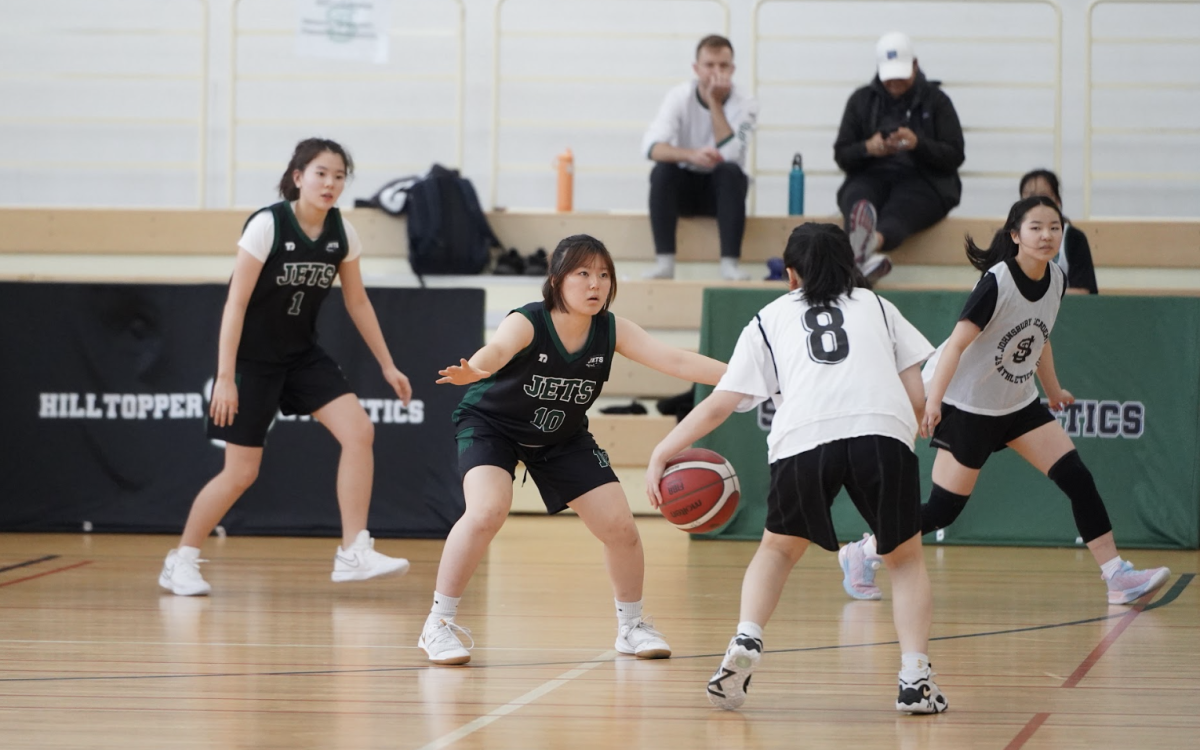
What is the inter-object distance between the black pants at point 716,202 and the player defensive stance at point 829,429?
506cm

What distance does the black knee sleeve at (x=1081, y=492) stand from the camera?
17.4ft

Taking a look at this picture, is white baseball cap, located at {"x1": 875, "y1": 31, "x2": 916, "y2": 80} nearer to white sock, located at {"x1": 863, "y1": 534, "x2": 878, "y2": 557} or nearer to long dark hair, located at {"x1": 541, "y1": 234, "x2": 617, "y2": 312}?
white sock, located at {"x1": 863, "y1": 534, "x2": 878, "y2": 557}

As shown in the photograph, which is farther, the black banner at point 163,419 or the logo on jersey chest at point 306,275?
the black banner at point 163,419

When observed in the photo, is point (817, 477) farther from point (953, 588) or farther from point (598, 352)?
point (953, 588)

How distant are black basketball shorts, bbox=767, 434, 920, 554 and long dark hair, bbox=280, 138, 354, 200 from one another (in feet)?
8.75

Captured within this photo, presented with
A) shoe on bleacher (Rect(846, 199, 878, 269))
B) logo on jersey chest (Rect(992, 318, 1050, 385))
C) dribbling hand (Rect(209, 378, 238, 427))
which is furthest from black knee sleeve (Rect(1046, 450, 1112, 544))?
dribbling hand (Rect(209, 378, 238, 427))

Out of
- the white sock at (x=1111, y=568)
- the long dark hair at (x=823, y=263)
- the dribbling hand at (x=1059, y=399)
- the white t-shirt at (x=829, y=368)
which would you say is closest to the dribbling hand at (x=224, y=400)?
the white t-shirt at (x=829, y=368)

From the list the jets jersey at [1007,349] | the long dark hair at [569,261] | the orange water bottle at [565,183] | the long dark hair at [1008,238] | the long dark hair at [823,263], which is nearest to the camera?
the long dark hair at [823,263]

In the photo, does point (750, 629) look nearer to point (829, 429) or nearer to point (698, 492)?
point (829, 429)

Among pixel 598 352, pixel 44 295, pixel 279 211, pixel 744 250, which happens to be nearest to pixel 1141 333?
pixel 744 250

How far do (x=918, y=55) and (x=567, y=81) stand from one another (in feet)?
9.02

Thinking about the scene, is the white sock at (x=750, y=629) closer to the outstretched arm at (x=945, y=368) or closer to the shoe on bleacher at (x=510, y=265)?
the outstretched arm at (x=945, y=368)

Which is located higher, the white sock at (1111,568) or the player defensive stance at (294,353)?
the player defensive stance at (294,353)

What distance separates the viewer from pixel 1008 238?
17.0 ft
